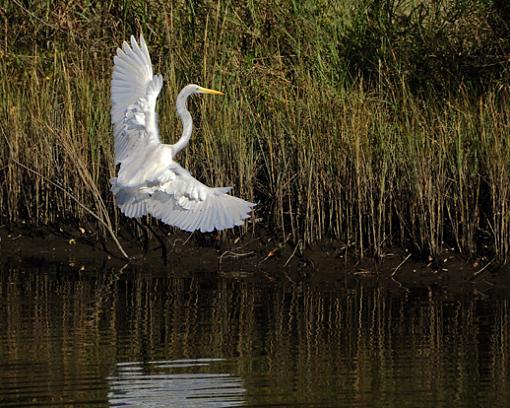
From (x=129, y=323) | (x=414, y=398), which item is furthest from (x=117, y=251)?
(x=414, y=398)

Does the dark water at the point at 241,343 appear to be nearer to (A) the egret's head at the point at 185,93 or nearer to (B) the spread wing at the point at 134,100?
(B) the spread wing at the point at 134,100

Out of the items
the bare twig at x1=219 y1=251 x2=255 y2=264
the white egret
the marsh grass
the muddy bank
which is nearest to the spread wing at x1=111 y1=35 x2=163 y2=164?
the white egret

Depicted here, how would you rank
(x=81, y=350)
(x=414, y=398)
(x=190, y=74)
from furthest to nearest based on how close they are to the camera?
(x=190, y=74)
(x=81, y=350)
(x=414, y=398)

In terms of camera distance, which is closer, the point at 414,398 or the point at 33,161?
the point at 414,398

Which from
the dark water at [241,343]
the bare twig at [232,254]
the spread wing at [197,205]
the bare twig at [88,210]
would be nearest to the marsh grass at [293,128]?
the bare twig at [88,210]

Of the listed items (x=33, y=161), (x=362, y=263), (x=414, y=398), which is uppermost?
(x=33, y=161)

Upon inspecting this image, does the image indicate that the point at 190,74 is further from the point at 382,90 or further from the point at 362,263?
the point at 362,263

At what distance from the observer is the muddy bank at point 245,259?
8.30 meters

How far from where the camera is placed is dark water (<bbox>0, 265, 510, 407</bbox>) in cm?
526

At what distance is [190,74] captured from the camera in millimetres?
10016

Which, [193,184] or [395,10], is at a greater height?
[395,10]

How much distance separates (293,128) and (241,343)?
2.96 m

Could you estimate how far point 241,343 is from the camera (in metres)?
6.27

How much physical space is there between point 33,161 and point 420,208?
287cm
